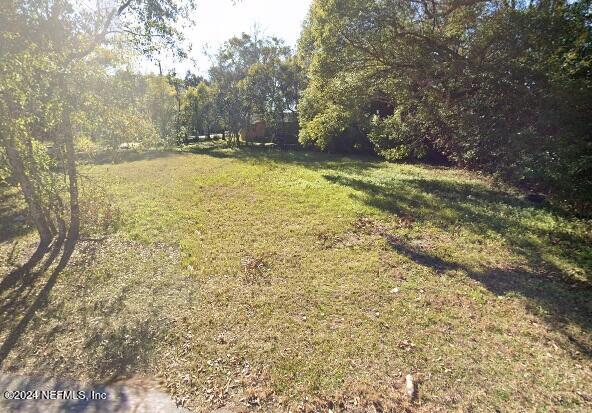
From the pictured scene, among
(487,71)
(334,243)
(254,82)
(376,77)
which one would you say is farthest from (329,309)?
(254,82)

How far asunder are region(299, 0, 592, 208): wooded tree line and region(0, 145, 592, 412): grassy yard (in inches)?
83.7

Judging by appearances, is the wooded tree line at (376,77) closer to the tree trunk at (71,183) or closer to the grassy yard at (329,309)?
the tree trunk at (71,183)

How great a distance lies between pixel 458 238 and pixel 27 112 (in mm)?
10039

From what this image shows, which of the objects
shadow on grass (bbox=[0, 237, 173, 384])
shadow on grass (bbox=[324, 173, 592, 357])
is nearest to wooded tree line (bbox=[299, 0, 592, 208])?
shadow on grass (bbox=[324, 173, 592, 357])

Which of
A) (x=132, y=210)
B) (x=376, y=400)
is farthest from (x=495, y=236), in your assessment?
(x=132, y=210)

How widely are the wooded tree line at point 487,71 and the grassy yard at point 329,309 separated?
213 cm

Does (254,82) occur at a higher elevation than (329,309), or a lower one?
higher

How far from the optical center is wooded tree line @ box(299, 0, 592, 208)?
21.6ft

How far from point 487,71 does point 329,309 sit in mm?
6804

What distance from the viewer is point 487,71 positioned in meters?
7.27

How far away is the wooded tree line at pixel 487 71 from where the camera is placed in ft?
21.6

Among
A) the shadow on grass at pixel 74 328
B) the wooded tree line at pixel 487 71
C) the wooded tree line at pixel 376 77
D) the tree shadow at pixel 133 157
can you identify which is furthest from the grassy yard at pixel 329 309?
the tree shadow at pixel 133 157

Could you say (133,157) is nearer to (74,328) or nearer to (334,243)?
(334,243)

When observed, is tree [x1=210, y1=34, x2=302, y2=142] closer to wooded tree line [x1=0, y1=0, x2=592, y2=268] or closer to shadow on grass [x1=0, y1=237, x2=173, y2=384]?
wooded tree line [x1=0, y1=0, x2=592, y2=268]
